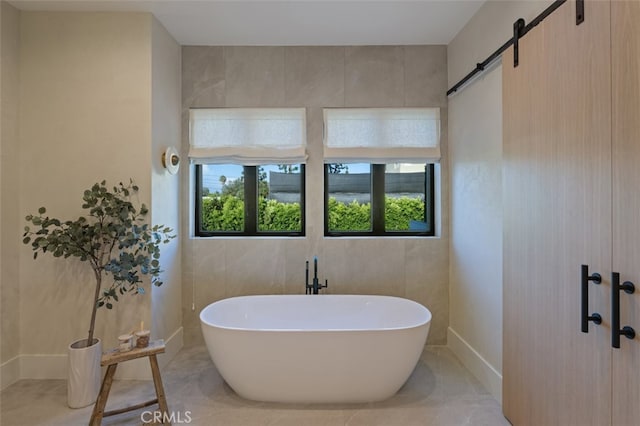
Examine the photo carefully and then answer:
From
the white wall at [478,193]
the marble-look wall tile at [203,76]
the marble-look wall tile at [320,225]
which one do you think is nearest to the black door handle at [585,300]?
the white wall at [478,193]

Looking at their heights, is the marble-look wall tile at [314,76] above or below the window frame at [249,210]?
above

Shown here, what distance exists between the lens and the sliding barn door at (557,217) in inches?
50.7

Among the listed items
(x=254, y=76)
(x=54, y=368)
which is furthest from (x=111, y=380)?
(x=254, y=76)

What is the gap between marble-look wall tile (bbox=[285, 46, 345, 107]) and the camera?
2.94 m

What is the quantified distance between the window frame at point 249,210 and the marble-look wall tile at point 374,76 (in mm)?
819

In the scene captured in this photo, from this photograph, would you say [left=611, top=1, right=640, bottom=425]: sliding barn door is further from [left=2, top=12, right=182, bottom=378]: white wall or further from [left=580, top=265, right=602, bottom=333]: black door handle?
[left=2, top=12, right=182, bottom=378]: white wall

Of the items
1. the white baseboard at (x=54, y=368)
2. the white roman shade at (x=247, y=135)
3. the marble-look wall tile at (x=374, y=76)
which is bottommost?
the white baseboard at (x=54, y=368)

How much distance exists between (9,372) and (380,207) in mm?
3092

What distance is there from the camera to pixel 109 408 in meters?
2.04

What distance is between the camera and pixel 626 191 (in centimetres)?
118

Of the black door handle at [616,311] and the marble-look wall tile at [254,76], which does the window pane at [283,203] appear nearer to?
the marble-look wall tile at [254,76]

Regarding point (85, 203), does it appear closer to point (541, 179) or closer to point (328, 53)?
point (328, 53)

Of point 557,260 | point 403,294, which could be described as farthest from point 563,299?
point 403,294

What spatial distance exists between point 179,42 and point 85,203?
1572 mm
